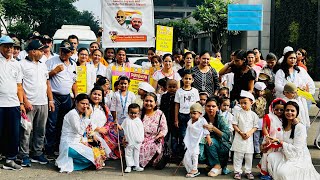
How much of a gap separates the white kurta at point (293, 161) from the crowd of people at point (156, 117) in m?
0.01

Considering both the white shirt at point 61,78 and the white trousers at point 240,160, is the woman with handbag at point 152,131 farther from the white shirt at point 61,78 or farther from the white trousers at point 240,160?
the white shirt at point 61,78

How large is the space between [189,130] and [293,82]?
1.95m

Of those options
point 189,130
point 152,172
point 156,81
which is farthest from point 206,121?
point 156,81

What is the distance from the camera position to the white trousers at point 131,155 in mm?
6371

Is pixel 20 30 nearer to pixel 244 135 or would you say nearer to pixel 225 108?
pixel 225 108

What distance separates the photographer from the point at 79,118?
638 cm

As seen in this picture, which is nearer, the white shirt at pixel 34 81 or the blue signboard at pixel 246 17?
the white shirt at pixel 34 81

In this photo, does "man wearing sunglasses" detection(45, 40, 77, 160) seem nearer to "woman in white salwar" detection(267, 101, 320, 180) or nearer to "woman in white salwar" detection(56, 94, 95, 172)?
"woman in white salwar" detection(56, 94, 95, 172)

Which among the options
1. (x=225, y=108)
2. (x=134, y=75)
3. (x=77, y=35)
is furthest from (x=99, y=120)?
(x=77, y=35)

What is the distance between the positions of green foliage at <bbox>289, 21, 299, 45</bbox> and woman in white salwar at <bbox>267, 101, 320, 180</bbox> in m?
18.2

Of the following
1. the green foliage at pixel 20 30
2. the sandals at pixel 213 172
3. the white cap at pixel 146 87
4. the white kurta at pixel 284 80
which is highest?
the green foliage at pixel 20 30

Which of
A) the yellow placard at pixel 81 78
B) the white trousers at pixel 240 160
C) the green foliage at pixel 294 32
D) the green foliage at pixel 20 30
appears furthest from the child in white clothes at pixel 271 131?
the green foliage at pixel 20 30

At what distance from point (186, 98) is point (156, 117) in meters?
0.54

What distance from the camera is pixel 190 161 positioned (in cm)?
611
